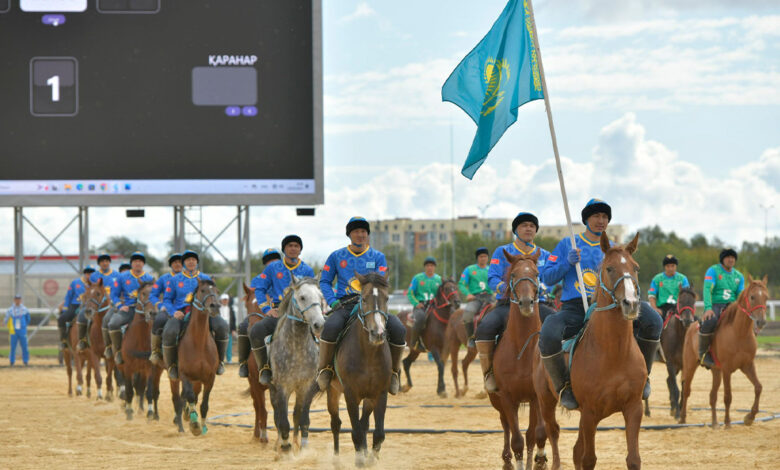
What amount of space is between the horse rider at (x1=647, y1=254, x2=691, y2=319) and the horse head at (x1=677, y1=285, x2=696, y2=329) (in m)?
0.26

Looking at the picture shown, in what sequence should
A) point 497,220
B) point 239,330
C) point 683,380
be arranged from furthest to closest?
point 497,220 < point 683,380 < point 239,330

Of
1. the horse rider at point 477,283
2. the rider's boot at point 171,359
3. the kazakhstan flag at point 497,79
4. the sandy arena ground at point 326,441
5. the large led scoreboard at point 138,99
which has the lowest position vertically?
the sandy arena ground at point 326,441

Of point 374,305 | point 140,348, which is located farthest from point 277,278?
point 140,348

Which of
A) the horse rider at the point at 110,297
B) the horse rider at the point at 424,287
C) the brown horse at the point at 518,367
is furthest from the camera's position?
the horse rider at the point at 424,287

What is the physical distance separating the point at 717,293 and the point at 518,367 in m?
5.58

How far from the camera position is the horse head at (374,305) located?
1020 centimetres

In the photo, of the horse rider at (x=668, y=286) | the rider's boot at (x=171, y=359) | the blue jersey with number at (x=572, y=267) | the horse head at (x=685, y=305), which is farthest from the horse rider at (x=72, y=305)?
the blue jersey with number at (x=572, y=267)

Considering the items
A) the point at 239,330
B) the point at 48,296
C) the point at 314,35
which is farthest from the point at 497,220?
the point at 239,330

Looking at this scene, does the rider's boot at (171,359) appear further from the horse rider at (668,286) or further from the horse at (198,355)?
the horse rider at (668,286)

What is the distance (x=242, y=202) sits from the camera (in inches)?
929

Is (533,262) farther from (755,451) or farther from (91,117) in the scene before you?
(91,117)

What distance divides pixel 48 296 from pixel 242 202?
44608 millimetres

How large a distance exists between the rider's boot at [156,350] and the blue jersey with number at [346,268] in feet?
15.8

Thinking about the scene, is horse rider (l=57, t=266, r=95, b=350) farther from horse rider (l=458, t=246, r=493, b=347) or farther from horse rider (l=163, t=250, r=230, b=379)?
horse rider (l=458, t=246, r=493, b=347)
